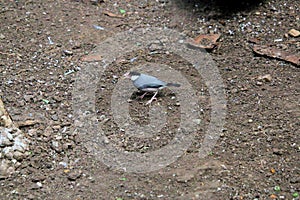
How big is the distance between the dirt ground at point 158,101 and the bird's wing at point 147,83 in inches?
→ 6.6

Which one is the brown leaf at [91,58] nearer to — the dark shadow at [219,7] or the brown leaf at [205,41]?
the brown leaf at [205,41]

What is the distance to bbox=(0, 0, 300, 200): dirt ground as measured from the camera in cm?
338

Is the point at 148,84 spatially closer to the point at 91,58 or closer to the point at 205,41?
the point at 91,58

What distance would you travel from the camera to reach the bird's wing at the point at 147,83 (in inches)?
169

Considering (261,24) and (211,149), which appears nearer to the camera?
(211,149)

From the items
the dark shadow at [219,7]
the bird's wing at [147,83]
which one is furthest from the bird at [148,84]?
the dark shadow at [219,7]

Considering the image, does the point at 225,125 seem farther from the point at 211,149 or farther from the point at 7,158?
the point at 7,158

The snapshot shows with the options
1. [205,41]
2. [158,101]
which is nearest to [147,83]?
[158,101]

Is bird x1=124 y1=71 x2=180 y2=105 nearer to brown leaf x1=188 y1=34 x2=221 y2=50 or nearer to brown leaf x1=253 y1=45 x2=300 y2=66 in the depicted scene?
brown leaf x1=188 y1=34 x2=221 y2=50

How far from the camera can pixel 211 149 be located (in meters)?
3.73

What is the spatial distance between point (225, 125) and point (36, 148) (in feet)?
5.27

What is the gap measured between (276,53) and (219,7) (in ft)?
3.56

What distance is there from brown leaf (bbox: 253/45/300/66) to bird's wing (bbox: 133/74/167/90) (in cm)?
120

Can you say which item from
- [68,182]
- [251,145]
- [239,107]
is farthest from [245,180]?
[68,182]
